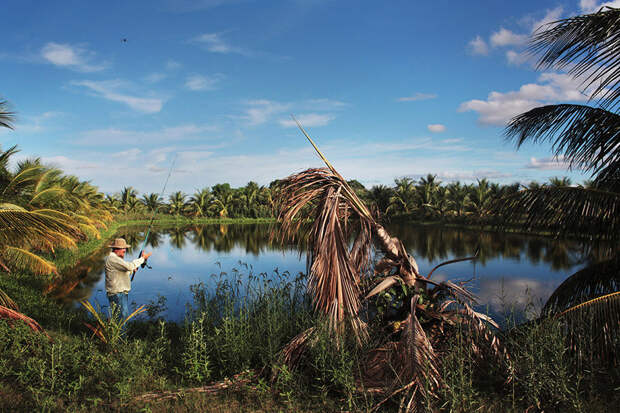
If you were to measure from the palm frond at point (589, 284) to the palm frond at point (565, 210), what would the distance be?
760 mm

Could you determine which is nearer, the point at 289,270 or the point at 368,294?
the point at 368,294

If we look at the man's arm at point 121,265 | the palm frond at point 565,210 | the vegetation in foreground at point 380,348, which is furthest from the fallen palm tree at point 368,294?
the man's arm at point 121,265

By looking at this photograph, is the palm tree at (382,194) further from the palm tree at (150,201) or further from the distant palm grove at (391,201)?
the palm tree at (150,201)

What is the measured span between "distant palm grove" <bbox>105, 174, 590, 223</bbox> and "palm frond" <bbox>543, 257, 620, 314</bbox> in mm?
1611

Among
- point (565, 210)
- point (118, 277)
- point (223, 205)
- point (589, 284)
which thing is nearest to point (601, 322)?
point (589, 284)

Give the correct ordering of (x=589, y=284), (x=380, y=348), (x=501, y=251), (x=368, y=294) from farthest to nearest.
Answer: (x=501, y=251) < (x=589, y=284) < (x=368, y=294) < (x=380, y=348)

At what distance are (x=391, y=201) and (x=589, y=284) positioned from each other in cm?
3635

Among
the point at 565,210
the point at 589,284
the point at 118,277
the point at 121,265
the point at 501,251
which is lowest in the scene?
the point at 501,251

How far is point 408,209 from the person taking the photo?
137 feet

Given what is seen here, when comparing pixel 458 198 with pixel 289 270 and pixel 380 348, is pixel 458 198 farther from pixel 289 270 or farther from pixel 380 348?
pixel 380 348

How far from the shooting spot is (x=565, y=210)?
3779 millimetres

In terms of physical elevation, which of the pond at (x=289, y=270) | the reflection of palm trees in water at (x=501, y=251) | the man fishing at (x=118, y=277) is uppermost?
the man fishing at (x=118, y=277)

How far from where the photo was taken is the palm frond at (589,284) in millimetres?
4371

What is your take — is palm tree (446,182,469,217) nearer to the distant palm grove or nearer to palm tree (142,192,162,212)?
the distant palm grove
